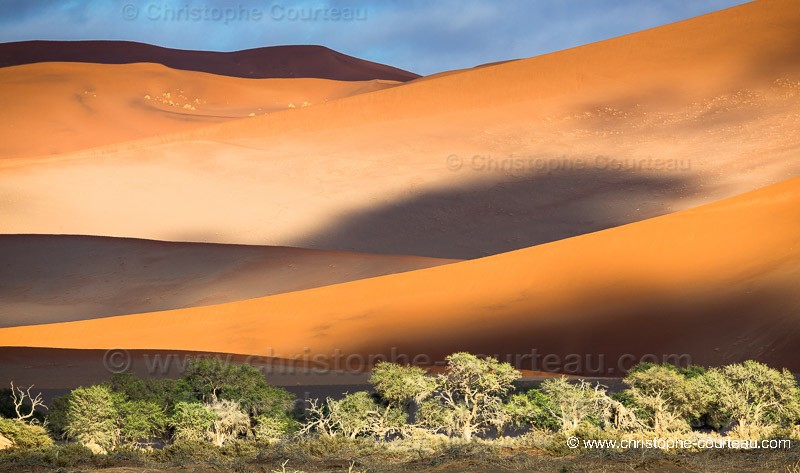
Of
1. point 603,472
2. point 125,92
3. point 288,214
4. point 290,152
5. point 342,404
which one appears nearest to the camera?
point 603,472

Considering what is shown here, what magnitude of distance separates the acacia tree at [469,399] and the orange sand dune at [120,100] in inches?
2221

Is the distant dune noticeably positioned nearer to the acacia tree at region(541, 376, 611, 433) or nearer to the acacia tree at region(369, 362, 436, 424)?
the acacia tree at region(369, 362, 436, 424)

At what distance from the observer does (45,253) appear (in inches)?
1913

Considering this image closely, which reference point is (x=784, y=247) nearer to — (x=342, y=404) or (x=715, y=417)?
(x=715, y=417)

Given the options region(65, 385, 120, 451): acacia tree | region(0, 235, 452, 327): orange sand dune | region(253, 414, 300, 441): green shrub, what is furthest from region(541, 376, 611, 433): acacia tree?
region(0, 235, 452, 327): orange sand dune

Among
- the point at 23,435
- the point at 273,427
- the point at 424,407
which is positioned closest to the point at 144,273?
the point at 273,427

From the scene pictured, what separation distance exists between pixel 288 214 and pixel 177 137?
558 inches

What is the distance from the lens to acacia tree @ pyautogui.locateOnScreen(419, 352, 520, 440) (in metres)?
21.0

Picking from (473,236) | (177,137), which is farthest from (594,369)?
(177,137)

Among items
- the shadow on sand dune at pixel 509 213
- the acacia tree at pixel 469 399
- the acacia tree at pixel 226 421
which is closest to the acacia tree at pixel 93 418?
the acacia tree at pixel 226 421

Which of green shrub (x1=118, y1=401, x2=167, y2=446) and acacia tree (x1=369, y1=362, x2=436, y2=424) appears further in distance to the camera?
acacia tree (x1=369, y1=362, x2=436, y2=424)

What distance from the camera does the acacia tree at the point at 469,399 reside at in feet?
69.0

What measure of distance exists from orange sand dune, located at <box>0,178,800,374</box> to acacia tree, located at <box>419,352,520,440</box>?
17.0 ft

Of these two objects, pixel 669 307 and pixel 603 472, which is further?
pixel 669 307
